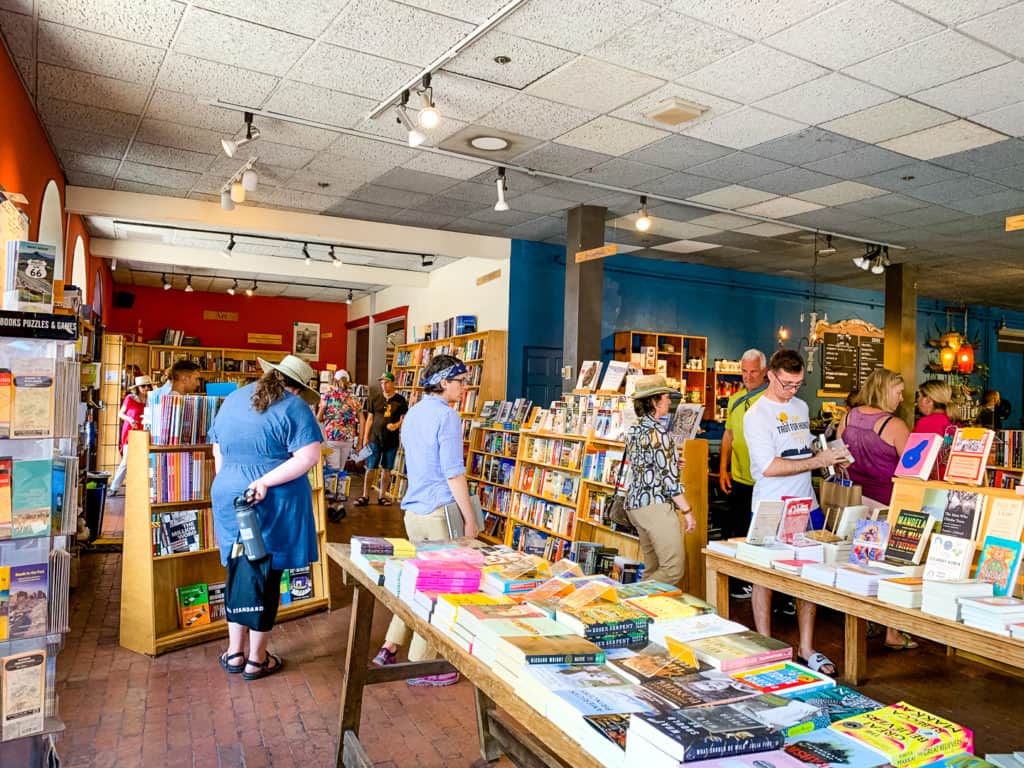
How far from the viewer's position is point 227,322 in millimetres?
14750

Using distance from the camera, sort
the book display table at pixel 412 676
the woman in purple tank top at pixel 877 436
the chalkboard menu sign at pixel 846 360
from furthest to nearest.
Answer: the chalkboard menu sign at pixel 846 360
the woman in purple tank top at pixel 877 436
the book display table at pixel 412 676

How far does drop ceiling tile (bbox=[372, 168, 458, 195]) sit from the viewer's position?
22.0 ft

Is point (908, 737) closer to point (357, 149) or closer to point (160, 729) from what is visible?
point (160, 729)

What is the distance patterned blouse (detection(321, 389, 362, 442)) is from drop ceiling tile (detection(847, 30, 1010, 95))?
273 inches

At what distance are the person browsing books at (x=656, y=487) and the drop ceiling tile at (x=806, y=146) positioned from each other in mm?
2284

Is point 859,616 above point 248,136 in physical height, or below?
below

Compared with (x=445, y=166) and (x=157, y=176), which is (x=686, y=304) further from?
(x=157, y=176)

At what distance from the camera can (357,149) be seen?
6039mm

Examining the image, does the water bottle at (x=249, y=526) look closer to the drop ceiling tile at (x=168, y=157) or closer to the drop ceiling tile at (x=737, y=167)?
the drop ceiling tile at (x=168, y=157)

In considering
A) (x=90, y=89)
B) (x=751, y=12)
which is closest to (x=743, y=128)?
(x=751, y=12)

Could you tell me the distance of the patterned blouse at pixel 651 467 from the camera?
4.59 meters

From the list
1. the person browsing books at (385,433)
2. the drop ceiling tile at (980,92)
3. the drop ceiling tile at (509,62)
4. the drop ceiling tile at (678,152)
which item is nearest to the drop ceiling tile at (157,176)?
the drop ceiling tile at (509,62)

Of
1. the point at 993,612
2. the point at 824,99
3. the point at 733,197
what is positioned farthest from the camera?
the point at 733,197

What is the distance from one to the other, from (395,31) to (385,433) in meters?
6.94
